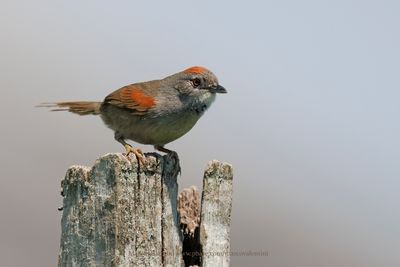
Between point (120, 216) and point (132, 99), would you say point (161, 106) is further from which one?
point (120, 216)

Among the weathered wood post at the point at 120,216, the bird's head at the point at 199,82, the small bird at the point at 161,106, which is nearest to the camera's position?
the weathered wood post at the point at 120,216

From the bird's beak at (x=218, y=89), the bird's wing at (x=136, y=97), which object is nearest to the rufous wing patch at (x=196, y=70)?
the bird's beak at (x=218, y=89)

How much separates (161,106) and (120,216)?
11.8ft

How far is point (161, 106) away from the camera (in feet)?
24.6

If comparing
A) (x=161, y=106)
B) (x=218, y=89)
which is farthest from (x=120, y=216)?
(x=218, y=89)

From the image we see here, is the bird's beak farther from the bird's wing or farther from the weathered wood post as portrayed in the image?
the weathered wood post

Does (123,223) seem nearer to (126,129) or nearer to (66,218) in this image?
(66,218)

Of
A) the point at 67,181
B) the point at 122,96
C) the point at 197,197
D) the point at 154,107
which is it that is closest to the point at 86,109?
the point at 122,96

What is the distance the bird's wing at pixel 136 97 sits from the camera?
295 inches

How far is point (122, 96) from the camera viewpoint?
7844 mm

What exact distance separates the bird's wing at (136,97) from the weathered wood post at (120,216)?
3.03m

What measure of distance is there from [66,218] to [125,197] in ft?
1.69

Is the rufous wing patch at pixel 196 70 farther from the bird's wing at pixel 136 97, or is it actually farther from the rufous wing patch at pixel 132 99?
the rufous wing patch at pixel 132 99

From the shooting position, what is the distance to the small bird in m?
7.37
